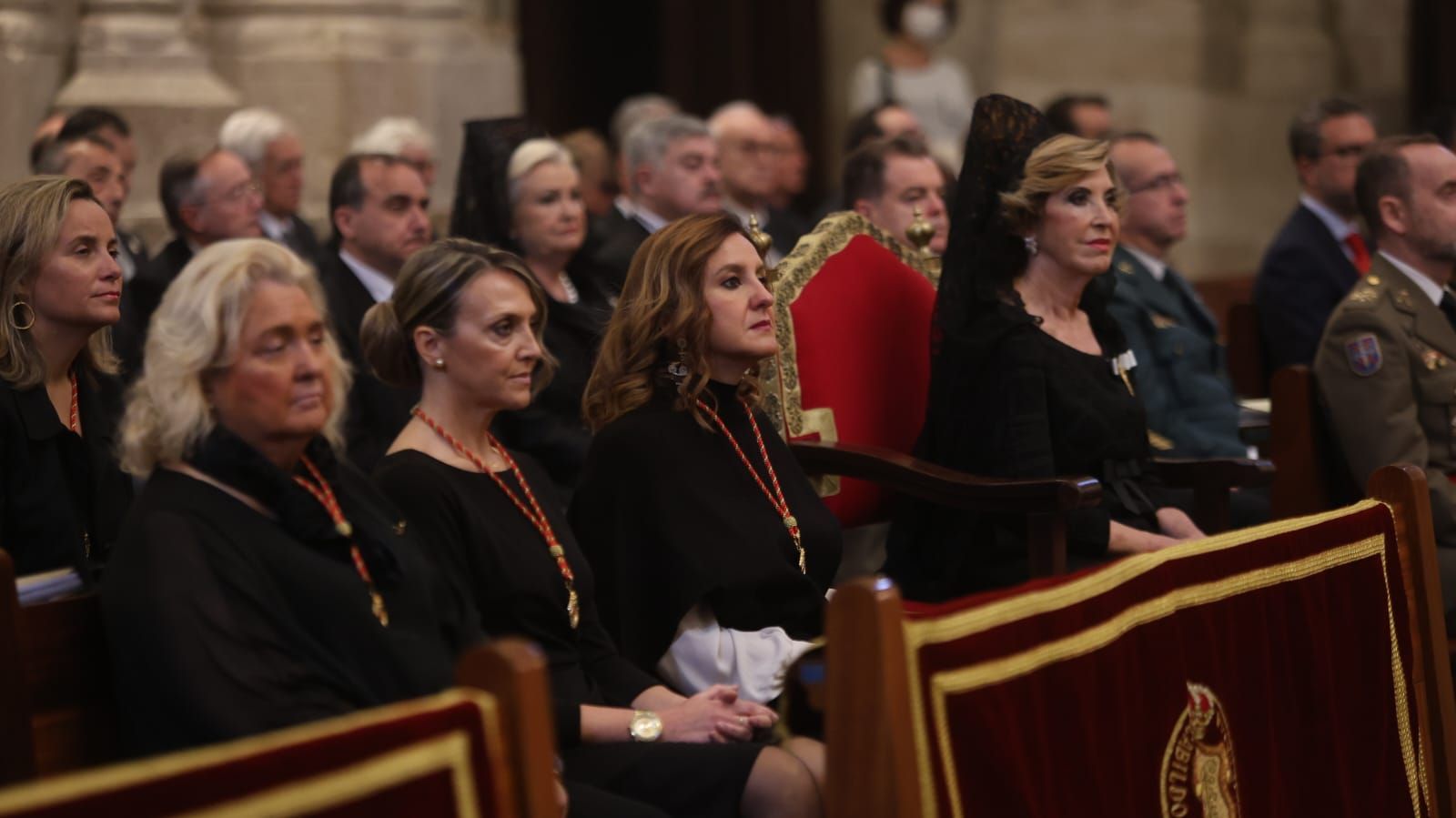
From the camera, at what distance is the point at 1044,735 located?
8.71 ft

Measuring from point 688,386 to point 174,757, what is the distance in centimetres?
183

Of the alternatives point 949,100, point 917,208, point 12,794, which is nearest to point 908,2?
point 949,100

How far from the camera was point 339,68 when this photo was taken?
7273 mm

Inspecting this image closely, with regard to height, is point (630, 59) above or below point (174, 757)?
above

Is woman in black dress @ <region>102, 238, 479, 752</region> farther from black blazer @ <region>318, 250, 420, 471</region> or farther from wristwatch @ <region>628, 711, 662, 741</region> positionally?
black blazer @ <region>318, 250, 420, 471</region>

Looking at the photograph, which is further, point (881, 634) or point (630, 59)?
point (630, 59)

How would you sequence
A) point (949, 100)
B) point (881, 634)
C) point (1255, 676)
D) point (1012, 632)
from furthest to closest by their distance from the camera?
point (949, 100)
point (1255, 676)
point (1012, 632)
point (881, 634)

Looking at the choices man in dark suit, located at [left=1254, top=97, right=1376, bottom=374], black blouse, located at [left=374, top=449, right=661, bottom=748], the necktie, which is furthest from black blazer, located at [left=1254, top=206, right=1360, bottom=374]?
black blouse, located at [left=374, top=449, right=661, bottom=748]

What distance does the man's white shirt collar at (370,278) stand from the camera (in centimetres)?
531

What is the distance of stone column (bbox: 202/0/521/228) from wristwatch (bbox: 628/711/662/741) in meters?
4.43

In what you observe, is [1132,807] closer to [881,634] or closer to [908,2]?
[881,634]

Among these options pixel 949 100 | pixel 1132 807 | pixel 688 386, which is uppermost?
pixel 949 100

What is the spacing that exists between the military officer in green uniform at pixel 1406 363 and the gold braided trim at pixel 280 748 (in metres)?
2.94

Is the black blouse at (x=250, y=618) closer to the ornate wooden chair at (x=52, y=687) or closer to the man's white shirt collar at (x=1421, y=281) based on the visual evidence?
the ornate wooden chair at (x=52, y=687)
